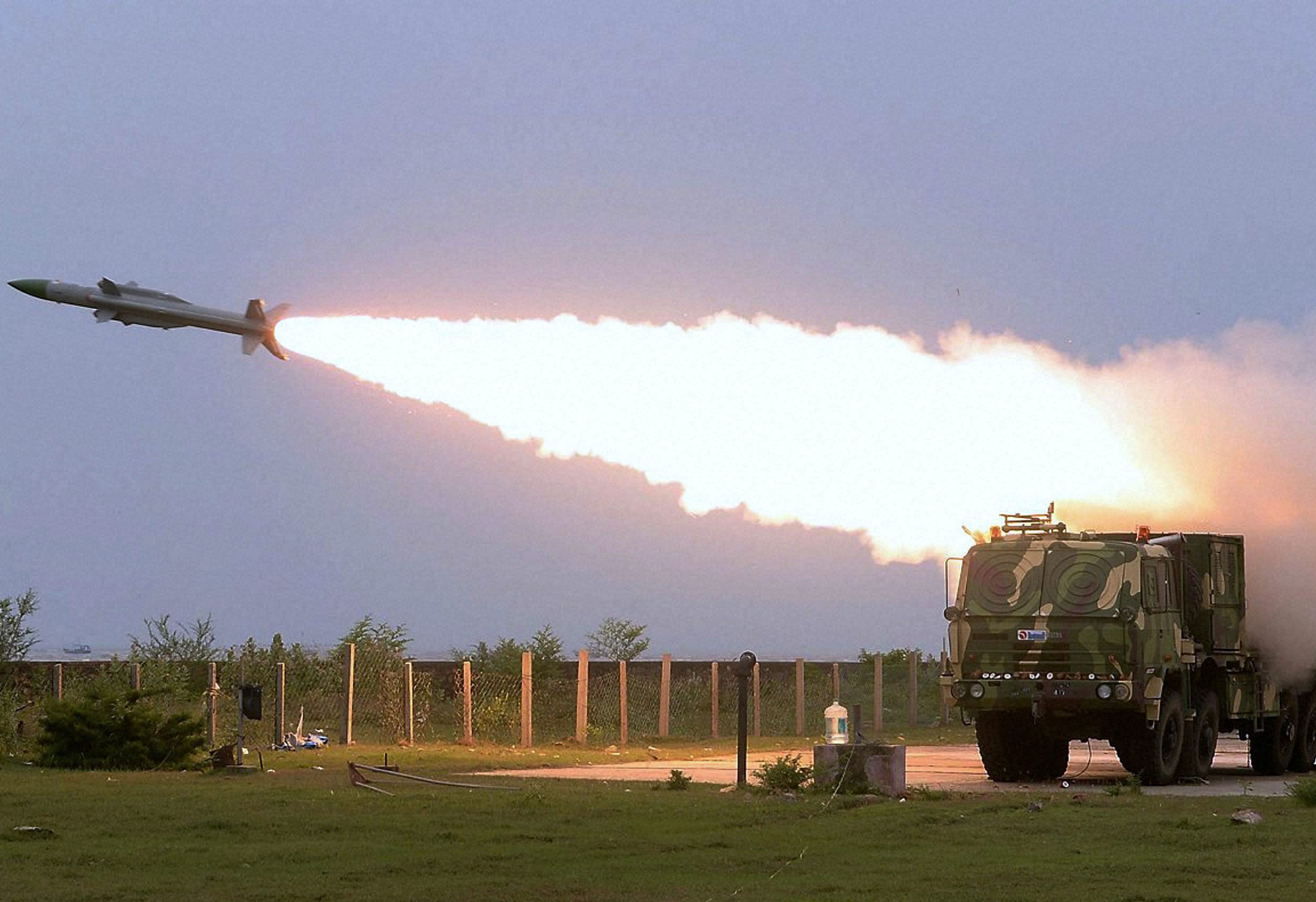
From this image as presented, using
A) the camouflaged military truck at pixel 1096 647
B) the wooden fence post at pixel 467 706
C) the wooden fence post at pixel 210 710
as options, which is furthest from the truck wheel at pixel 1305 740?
the wooden fence post at pixel 210 710

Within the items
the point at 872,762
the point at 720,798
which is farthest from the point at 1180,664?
the point at 720,798

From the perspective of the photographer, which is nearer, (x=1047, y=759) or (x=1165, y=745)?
(x=1165, y=745)

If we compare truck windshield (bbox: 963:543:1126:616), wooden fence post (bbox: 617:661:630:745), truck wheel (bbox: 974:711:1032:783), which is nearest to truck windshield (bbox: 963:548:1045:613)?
truck windshield (bbox: 963:543:1126:616)

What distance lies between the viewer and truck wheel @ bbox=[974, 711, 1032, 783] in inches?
950

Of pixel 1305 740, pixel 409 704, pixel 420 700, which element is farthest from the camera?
pixel 420 700

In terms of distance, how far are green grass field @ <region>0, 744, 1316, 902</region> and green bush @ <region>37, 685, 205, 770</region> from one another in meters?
3.08

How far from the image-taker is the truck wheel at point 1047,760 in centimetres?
2459

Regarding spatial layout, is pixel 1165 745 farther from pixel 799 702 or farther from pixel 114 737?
pixel 799 702

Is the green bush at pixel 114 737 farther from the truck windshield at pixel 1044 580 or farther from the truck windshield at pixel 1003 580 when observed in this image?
the truck windshield at pixel 1044 580

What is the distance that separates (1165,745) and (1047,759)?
1.78 m

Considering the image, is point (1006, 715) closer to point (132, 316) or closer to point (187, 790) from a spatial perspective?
point (187, 790)

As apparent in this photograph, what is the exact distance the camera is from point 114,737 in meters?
25.0

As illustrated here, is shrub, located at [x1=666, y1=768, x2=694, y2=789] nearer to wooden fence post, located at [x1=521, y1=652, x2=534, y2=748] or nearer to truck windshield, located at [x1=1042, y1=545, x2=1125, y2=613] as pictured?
truck windshield, located at [x1=1042, y1=545, x2=1125, y2=613]

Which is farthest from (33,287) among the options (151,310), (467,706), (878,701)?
(878,701)
